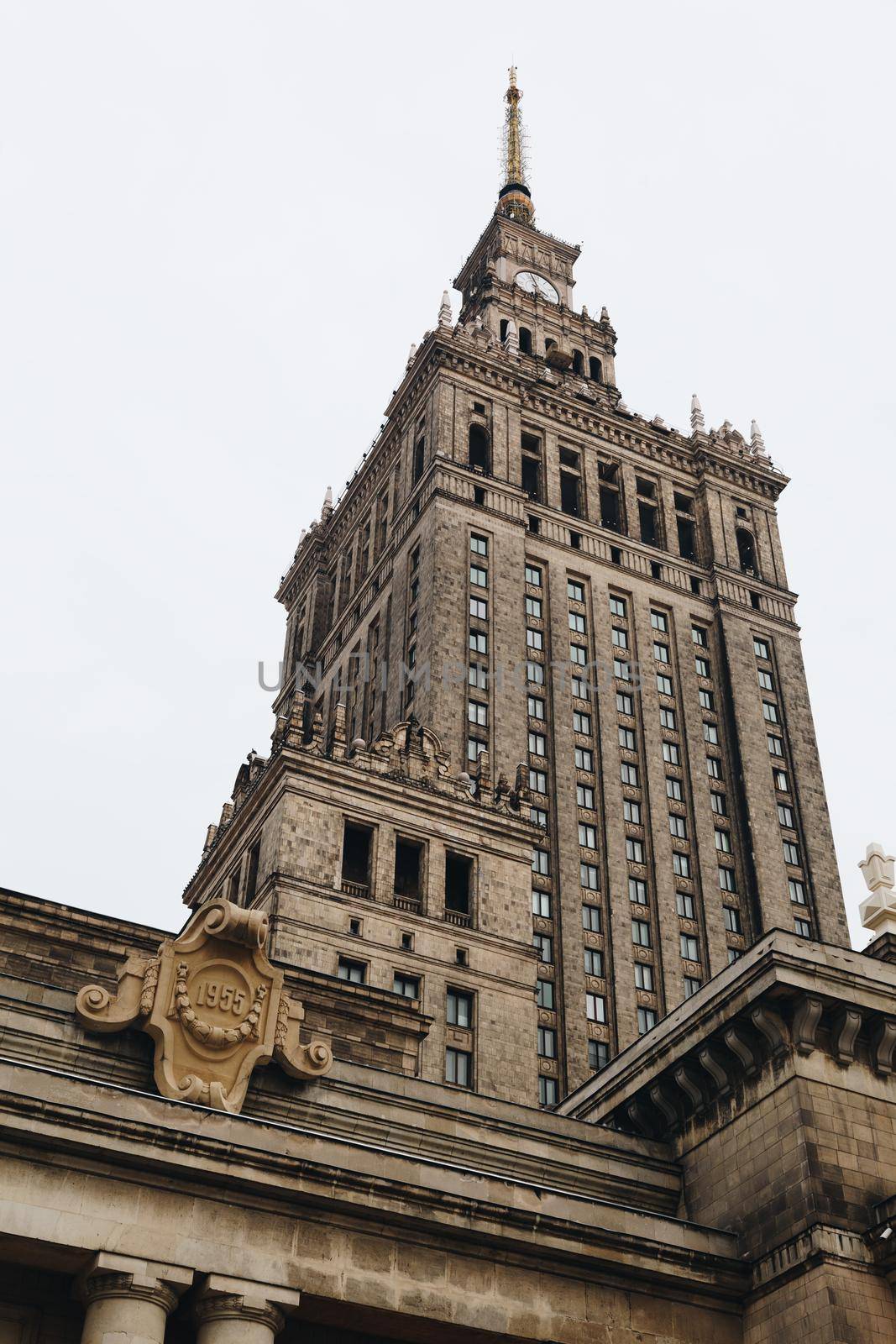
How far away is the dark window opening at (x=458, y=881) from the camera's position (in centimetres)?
6388

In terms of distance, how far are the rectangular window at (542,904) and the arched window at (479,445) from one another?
34.2 metres

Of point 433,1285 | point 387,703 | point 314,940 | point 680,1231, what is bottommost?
point 433,1285

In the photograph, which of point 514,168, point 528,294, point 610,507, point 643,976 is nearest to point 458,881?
point 643,976

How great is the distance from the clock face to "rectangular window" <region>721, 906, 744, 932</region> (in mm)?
62961

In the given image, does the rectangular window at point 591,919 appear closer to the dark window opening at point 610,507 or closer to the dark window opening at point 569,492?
the dark window opening at point 569,492

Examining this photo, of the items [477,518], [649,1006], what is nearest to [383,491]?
[477,518]

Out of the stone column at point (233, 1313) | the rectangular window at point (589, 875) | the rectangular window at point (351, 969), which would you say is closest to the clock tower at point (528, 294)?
the rectangular window at point (589, 875)

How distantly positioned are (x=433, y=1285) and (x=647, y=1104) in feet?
36.6

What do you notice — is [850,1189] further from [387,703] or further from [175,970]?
[387,703]

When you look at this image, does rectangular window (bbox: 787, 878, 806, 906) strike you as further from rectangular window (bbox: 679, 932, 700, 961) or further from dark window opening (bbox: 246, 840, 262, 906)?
dark window opening (bbox: 246, 840, 262, 906)

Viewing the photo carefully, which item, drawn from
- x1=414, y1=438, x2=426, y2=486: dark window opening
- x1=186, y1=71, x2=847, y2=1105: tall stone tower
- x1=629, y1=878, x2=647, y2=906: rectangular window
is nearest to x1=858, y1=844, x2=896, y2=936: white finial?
x1=186, y1=71, x2=847, y2=1105: tall stone tower

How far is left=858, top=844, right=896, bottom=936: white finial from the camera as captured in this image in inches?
1666

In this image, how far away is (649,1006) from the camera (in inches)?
3204

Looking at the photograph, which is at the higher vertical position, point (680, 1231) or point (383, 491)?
point (383, 491)
